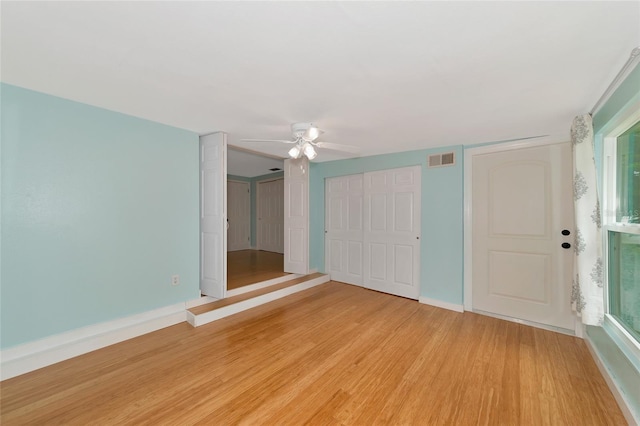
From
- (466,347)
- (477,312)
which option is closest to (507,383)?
(466,347)

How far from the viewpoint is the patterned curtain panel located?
2122mm

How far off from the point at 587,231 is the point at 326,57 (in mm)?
2671

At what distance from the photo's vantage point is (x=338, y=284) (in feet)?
14.9

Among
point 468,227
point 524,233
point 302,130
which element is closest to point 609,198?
point 524,233

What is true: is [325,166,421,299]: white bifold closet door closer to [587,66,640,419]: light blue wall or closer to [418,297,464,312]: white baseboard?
[418,297,464,312]: white baseboard

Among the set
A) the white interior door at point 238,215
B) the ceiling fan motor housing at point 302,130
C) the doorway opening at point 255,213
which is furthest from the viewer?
the white interior door at point 238,215

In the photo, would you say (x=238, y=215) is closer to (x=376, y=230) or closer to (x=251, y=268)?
(x=251, y=268)

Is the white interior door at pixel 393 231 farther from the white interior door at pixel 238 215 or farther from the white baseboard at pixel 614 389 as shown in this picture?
the white interior door at pixel 238 215

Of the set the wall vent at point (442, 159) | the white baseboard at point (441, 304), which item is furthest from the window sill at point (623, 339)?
the wall vent at point (442, 159)

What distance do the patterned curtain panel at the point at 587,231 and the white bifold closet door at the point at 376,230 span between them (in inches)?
68.8

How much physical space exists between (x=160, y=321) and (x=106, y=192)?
1.50 meters

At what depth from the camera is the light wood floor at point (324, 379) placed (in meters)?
1.61

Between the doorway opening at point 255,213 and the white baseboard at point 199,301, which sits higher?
the doorway opening at point 255,213

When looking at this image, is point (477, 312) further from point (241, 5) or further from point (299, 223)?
point (241, 5)
